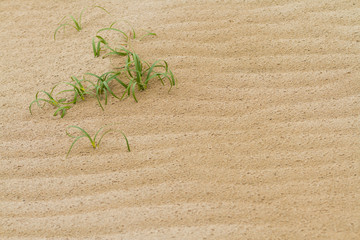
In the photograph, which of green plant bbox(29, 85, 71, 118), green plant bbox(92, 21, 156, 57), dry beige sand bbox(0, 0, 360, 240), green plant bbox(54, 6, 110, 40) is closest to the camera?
dry beige sand bbox(0, 0, 360, 240)

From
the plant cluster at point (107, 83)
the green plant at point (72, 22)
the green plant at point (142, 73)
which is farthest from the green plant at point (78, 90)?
the green plant at point (72, 22)

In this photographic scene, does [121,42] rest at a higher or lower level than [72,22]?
lower

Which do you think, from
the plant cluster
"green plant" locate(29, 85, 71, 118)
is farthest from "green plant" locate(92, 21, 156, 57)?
"green plant" locate(29, 85, 71, 118)

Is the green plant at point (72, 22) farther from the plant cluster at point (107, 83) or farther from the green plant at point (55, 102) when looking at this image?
the green plant at point (55, 102)

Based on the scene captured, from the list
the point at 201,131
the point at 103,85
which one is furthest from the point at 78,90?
the point at 201,131

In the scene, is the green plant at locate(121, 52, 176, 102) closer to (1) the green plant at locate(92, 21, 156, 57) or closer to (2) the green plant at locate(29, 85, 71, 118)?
(1) the green plant at locate(92, 21, 156, 57)

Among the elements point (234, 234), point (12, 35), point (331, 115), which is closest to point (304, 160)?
point (331, 115)

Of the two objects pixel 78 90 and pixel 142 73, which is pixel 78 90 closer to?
pixel 78 90

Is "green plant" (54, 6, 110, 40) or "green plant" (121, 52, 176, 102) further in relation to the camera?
"green plant" (54, 6, 110, 40)

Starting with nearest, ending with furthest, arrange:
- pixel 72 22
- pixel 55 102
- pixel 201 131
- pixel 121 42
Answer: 1. pixel 201 131
2. pixel 55 102
3. pixel 121 42
4. pixel 72 22
